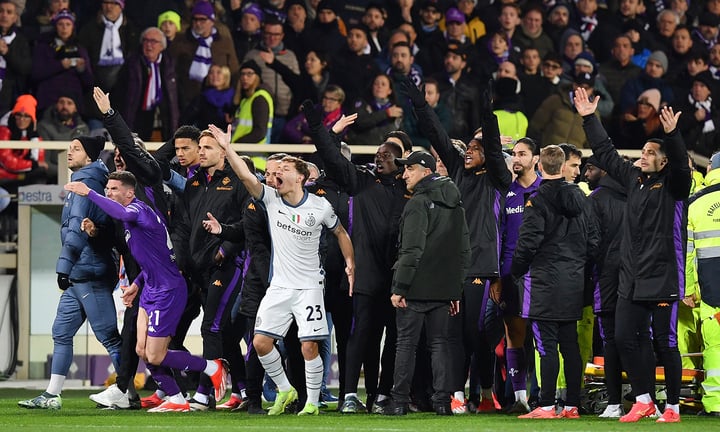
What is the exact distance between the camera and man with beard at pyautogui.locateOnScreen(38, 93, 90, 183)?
16.1 meters

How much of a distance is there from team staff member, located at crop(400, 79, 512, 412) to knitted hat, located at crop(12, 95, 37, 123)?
5.84 metres

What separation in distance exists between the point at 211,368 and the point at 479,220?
2.45 m

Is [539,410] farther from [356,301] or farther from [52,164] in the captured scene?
[52,164]

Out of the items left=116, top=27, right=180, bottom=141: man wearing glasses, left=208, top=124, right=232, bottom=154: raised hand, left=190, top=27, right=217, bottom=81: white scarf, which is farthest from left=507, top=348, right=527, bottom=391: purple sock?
left=190, top=27, right=217, bottom=81: white scarf

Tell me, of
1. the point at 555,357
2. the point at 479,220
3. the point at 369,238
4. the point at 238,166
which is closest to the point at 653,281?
the point at 555,357

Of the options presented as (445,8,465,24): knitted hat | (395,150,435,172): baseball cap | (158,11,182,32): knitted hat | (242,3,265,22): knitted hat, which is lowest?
(395,150,435,172): baseball cap

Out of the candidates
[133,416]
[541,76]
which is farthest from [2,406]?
[541,76]

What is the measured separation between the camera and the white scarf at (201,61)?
17047 mm

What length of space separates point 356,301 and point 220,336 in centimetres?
120

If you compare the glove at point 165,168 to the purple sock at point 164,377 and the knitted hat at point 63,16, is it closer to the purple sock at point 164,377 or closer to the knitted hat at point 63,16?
the purple sock at point 164,377

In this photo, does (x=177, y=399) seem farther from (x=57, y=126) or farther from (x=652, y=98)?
(x=652, y=98)

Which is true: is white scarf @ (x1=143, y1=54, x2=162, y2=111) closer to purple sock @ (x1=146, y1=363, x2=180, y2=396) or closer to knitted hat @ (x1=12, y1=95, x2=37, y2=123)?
knitted hat @ (x1=12, y1=95, x2=37, y2=123)

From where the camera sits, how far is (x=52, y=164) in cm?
1606

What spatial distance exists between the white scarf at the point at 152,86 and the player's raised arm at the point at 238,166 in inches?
235
